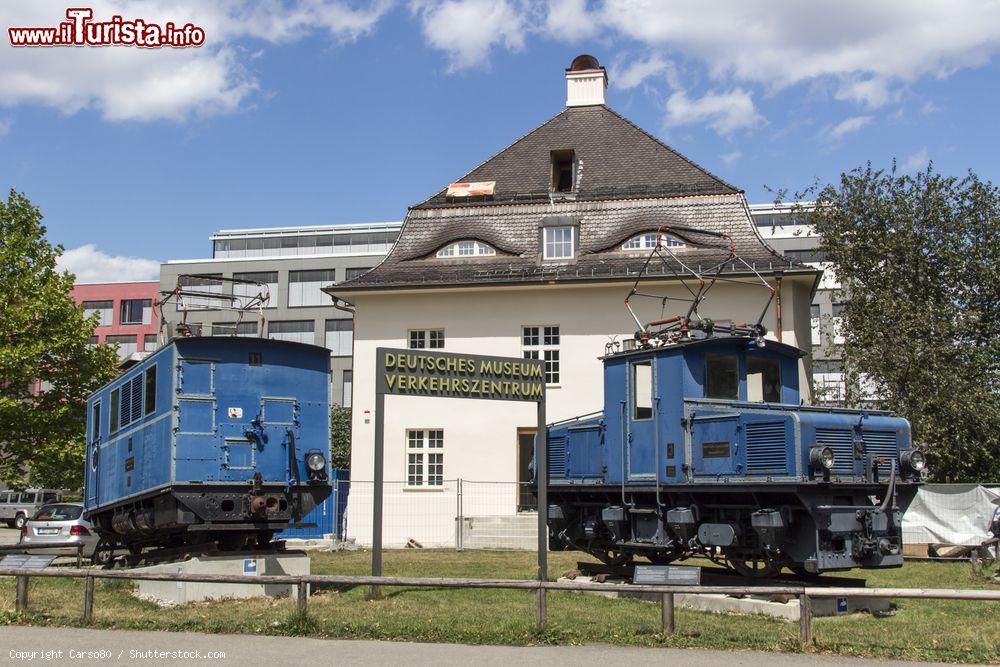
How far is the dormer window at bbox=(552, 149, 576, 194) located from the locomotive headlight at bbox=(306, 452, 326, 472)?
18.3 m

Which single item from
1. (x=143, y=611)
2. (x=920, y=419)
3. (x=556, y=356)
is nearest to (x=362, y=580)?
(x=143, y=611)

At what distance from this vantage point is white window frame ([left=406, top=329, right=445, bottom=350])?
1158 inches

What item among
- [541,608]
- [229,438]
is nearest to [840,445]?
[541,608]

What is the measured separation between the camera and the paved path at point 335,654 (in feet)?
30.1

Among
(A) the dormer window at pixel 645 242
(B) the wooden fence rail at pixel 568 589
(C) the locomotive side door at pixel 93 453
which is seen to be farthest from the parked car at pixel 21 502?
(B) the wooden fence rail at pixel 568 589

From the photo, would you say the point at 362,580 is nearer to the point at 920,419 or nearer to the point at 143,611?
the point at 143,611

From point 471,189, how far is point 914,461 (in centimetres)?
2076

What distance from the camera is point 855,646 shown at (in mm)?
9750

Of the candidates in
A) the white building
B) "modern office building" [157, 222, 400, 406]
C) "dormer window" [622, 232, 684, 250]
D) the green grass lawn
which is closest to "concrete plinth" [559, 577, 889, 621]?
the green grass lawn

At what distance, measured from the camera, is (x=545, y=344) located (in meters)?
28.9

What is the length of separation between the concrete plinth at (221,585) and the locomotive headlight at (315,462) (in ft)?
4.30

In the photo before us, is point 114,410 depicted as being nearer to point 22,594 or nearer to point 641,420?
point 22,594

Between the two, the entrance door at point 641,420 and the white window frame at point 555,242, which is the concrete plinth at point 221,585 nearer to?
the entrance door at point 641,420

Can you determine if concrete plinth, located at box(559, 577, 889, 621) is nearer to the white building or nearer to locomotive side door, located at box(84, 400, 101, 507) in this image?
locomotive side door, located at box(84, 400, 101, 507)
